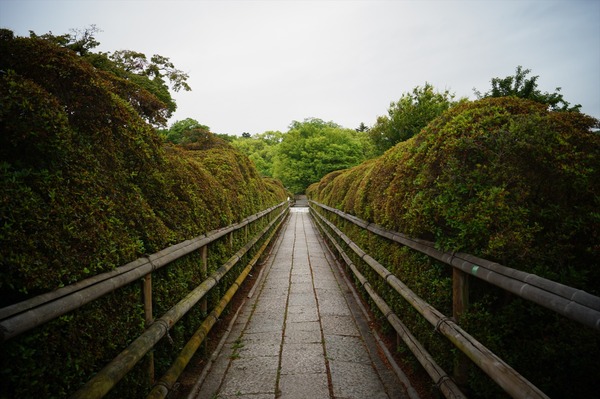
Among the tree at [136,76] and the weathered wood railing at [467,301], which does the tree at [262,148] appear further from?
the weathered wood railing at [467,301]

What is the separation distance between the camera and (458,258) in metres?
2.08

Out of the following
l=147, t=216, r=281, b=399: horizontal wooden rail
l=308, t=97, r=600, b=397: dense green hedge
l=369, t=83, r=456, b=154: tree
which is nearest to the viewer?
l=308, t=97, r=600, b=397: dense green hedge

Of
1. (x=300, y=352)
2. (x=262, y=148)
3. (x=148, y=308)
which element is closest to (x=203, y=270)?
(x=148, y=308)

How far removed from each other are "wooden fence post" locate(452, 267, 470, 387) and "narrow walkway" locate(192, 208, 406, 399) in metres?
0.76

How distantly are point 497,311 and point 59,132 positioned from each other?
9.61 feet

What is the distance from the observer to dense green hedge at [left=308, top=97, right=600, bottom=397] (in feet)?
5.23

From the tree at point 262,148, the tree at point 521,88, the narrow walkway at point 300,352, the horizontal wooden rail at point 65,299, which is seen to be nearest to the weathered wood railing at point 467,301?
the narrow walkway at point 300,352

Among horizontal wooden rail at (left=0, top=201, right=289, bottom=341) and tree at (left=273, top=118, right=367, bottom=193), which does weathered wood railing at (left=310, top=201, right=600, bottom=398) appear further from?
tree at (left=273, top=118, right=367, bottom=193)

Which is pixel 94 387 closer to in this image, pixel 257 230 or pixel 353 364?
pixel 353 364

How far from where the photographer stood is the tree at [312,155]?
3625 cm

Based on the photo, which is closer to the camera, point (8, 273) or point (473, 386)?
point (8, 273)

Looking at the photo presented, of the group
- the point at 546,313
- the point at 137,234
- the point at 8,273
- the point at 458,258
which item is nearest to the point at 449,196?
the point at 458,258

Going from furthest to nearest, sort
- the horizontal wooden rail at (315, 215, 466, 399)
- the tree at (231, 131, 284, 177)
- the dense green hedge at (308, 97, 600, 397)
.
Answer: the tree at (231, 131, 284, 177), the horizontal wooden rail at (315, 215, 466, 399), the dense green hedge at (308, 97, 600, 397)

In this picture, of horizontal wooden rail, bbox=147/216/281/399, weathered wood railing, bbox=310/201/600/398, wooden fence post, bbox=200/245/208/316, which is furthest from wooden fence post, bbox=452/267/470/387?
wooden fence post, bbox=200/245/208/316
